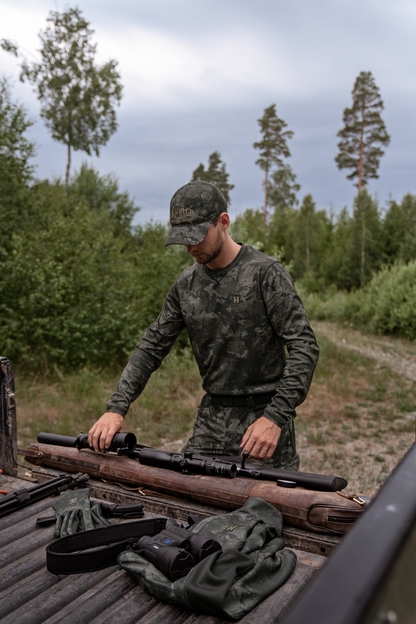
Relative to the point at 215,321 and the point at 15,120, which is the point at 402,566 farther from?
the point at 15,120

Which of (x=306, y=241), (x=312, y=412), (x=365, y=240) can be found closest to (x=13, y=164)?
(x=312, y=412)

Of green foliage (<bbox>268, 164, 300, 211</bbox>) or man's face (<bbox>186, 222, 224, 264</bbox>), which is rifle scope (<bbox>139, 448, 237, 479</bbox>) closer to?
man's face (<bbox>186, 222, 224, 264</bbox>)

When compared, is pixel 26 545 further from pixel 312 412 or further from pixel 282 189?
pixel 282 189

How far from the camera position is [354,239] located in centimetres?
3672

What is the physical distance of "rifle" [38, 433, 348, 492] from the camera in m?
2.35

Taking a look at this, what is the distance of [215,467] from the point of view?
8.43 ft

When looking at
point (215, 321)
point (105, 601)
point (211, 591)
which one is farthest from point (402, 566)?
point (215, 321)

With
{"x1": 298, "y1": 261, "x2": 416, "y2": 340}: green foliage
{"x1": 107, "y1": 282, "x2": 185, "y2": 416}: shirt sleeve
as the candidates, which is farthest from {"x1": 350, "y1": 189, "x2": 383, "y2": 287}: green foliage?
{"x1": 107, "y1": 282, "x2": 185, "y2": 416}: shirt sleeve

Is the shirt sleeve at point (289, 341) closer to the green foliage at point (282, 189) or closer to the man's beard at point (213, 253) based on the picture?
the man's beard at point (213, 253)

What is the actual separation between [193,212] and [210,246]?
0.78ft

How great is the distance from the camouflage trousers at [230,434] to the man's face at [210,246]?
99cm

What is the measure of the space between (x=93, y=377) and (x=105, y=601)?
32.9 ft

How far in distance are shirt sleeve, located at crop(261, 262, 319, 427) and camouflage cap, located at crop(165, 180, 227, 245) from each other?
1.64ft

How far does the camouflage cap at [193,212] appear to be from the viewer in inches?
119
